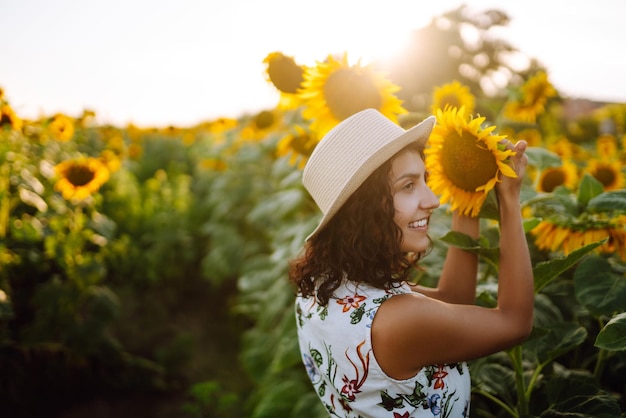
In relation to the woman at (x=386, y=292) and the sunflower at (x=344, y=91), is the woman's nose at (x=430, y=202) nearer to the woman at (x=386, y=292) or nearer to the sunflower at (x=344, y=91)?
the woman at (x=386, y=292)

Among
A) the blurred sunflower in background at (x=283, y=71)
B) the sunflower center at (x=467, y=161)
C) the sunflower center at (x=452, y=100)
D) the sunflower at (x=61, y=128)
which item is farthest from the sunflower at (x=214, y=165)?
the sunflower center at (x=467, y=161)

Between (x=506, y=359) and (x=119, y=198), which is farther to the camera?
(x=119, y=198)

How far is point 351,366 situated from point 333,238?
332mm

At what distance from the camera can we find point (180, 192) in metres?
5.27

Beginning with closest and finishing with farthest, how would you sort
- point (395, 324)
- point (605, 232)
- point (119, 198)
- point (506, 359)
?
point (395, 324)
point (605, 232)
point (506, 359)
point (119, 198)

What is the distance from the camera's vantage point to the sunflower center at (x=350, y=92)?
1.95m

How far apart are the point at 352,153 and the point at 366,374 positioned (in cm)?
54

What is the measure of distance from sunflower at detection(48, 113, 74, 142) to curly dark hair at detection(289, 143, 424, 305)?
10.6 feet

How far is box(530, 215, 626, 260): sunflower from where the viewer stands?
1.44 metres

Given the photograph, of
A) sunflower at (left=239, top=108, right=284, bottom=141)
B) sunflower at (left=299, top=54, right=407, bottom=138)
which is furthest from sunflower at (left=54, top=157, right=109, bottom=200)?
sunflower at (left=299, top=54, right=407, bottom=138)

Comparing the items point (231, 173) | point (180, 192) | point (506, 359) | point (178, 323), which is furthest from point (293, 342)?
point (180, 192)

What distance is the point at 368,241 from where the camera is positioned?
1.29 m

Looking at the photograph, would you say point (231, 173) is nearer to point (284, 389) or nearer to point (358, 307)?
point (284, 389)

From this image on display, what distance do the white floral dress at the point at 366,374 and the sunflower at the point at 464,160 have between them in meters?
0.30
